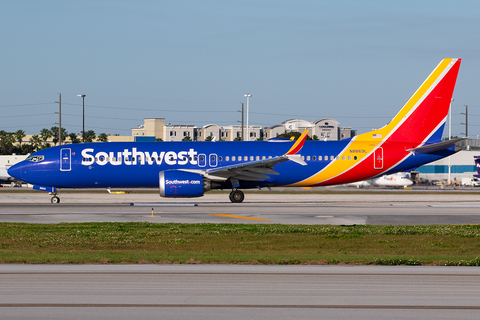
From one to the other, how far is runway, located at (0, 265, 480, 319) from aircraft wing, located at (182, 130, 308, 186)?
66.9ft

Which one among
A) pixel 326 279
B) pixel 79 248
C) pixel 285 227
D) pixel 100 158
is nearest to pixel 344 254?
pixel 326 279

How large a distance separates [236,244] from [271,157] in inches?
705

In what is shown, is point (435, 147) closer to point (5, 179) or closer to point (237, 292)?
point (237, 292)

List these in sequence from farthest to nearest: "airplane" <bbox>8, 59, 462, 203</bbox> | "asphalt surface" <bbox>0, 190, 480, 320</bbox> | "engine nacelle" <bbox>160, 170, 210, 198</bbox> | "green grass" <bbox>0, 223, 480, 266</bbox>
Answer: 1. "airplane" <bbox>8, 59, 462, 203</bbox>
2. "engine nacelle" <bbox>160, 170, 210, 198</bbox>
3. "green grass" <bbox>0, 223, 480, 266</bbox>
4. "asphalt surface" <bbox>0, 190, 480, 320</bbox>

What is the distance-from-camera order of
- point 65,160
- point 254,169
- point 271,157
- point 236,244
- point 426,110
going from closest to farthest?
point 236,244 < point 254,169 < point 271,157 < point 65,160 < point 426,110

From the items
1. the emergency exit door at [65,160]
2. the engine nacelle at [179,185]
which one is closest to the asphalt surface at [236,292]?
the engine nacelle at [179,185]

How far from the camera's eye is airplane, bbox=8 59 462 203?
1361 inches

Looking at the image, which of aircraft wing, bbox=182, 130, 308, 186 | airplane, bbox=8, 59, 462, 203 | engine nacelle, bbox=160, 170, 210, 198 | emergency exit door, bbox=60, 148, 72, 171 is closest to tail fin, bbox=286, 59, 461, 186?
airplane, bbox=8, 59, 462, 203

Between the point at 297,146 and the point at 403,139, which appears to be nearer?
the point at 297,146

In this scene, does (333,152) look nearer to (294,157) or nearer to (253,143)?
(294,157)

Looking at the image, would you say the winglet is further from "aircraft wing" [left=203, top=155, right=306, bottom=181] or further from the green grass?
the green grass

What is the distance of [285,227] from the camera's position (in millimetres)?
20766

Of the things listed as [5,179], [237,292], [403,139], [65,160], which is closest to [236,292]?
[237,292]

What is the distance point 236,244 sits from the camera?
16.9 meters
